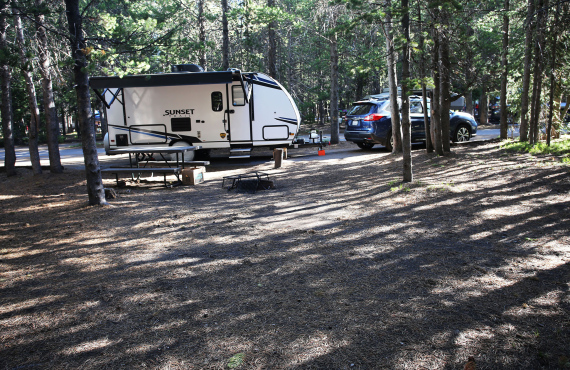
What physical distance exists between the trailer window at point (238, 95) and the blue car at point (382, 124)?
12.9 ft

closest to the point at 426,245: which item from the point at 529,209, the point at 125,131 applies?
the point at 529,209

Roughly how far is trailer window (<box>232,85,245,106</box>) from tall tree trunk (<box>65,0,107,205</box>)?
6432 mm

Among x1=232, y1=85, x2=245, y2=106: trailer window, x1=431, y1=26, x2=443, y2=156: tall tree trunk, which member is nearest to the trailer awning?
x1=232, y1=85, x2=245, y2=106: trailer window

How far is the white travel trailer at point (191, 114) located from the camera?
1412cm

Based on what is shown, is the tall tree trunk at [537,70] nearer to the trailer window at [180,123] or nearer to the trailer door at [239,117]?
the trailer door at [239,117]

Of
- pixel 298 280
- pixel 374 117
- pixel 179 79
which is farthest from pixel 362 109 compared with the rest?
pixel 298 280

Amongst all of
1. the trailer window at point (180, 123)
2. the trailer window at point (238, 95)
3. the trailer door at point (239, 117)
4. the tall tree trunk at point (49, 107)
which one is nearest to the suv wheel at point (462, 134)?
the trailer door at point (239, 117)

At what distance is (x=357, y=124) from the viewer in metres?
15.2

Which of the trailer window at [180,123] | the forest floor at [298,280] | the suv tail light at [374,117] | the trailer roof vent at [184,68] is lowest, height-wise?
the forest floor at [298,280]

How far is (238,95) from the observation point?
14180 mm

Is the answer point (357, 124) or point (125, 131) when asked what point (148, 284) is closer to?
point (125, 131)

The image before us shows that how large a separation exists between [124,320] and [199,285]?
0.87 m

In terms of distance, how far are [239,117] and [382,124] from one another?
15.7 feet

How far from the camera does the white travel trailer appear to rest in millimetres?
14125
